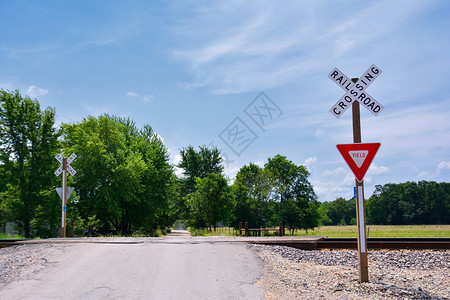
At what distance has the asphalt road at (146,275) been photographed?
788cm

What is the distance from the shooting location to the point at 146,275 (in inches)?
356

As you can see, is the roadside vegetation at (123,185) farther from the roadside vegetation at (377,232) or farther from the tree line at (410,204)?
the tree line at (410,204)

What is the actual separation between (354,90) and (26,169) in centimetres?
2951

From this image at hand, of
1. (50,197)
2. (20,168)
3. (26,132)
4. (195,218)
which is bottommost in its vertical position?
(195,218)

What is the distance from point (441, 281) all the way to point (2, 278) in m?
11.3

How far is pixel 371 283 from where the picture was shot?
323 inches

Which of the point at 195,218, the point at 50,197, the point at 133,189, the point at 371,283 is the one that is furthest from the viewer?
the point at 195,218

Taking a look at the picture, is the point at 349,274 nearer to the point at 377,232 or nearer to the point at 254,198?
the point at 377,232

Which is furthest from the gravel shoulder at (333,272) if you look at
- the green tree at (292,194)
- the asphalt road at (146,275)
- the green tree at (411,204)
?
the green tree at (411,204)

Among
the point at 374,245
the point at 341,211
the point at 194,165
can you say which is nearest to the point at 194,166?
the point at 194,165

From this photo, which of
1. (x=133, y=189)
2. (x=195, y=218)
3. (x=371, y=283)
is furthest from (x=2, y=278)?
(x=195, y=218)

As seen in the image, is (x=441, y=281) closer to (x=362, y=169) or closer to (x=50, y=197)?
(x=362, y=169)

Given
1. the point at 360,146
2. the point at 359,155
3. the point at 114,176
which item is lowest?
the point at 359,155

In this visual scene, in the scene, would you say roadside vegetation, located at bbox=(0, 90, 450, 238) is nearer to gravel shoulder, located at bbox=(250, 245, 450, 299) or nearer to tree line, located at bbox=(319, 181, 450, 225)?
gravel shoulder, located at bbox=(250, 245, 450, 299)
